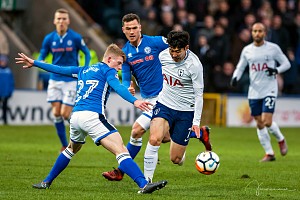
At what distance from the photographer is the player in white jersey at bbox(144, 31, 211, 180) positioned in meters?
11.9

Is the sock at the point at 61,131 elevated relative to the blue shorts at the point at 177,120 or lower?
lower

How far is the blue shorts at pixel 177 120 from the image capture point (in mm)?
12406

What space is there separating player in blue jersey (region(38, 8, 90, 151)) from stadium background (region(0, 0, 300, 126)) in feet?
21.8

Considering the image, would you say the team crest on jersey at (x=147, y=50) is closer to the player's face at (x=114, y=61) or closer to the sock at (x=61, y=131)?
the player's face at (x=114, y=61)

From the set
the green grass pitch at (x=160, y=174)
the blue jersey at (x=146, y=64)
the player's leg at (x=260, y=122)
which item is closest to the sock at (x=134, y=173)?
the green grass pitch at (x=160, y=174)

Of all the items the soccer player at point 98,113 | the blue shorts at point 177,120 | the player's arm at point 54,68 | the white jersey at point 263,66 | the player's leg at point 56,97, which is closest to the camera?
the soccer player at point 98,113

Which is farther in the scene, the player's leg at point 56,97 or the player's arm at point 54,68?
the player's leg at point 56,97

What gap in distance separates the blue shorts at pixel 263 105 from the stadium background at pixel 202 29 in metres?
8.38

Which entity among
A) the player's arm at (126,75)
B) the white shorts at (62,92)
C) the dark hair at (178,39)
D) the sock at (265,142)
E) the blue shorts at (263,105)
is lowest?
the sock at (265,142)

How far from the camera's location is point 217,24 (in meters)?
26.7

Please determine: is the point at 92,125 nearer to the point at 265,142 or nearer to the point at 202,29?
the point at 265,142

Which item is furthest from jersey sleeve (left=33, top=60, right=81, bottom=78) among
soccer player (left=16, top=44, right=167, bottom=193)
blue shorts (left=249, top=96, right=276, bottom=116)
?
blue shorts (left=249, top=96, right=276, bottom=116)

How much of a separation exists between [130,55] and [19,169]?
246 centimetres

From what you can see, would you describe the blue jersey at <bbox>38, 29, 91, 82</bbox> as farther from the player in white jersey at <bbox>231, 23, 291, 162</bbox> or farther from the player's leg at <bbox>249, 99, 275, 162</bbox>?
the player's leg at <bbox>249, 99, 275, 162</bbox>
